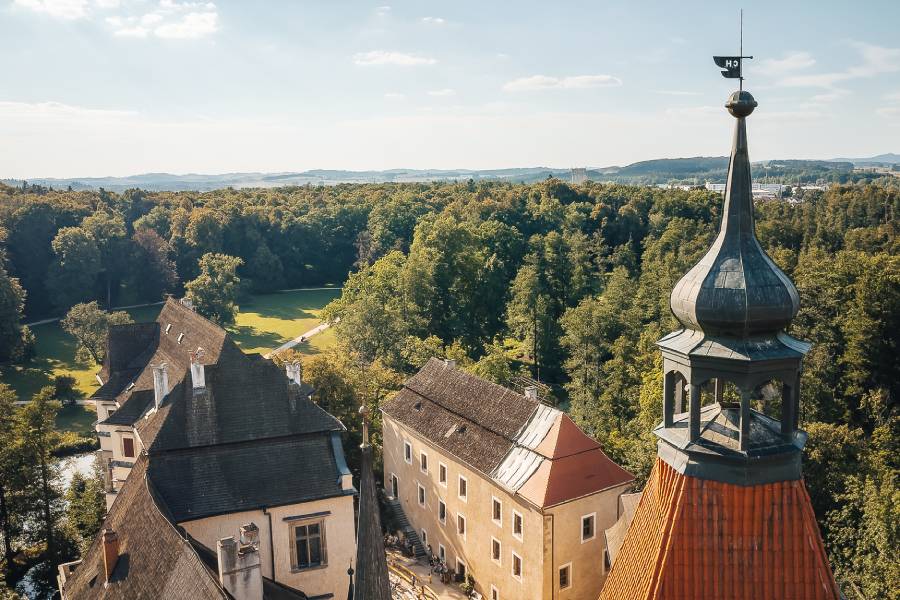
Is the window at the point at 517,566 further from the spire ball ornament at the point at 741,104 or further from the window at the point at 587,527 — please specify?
the spire ball ornament at the point at 741,104

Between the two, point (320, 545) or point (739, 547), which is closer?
point (739, 547)

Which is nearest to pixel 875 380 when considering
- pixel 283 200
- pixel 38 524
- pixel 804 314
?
pixel 804 314

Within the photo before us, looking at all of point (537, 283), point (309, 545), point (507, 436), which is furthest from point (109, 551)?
point (537, 283)

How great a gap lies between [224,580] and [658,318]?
41.2 meters

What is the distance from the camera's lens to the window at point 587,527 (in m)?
27.2

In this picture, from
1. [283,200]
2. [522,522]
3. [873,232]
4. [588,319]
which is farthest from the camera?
[283,200]

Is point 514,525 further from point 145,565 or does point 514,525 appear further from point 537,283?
point 537,283

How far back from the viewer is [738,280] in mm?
8914

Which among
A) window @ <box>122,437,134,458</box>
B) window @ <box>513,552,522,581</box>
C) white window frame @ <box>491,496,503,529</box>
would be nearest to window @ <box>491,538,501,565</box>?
white window frame @ <box>491,496,503,529</box>

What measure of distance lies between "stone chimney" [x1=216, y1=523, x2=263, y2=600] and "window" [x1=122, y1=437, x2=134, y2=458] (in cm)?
1684

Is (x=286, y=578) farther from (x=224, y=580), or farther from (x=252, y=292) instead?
(x=252, y=292)

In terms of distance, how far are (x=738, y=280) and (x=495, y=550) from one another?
22.8 m

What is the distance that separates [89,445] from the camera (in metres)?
46.6

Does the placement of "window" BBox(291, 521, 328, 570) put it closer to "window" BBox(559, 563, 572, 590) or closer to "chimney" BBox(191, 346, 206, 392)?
"chimney" BBox(191, 346, 206, 392)
